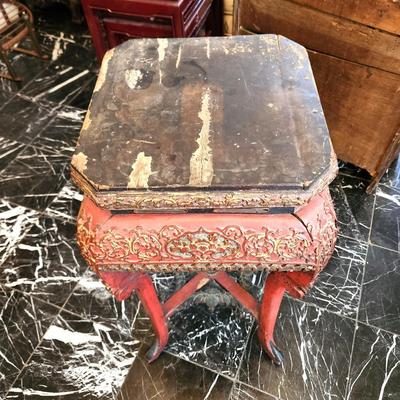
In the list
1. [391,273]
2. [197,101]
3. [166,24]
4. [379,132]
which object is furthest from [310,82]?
[391,273]

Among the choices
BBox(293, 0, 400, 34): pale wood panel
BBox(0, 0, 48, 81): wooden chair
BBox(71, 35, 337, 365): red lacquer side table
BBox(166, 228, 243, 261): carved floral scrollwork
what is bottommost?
BBox(0, 0, 48, 81): wooden chair


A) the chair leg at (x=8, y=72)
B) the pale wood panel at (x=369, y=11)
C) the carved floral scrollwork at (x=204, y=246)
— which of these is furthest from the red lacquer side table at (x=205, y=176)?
the chair leg at (x=8, y=72)

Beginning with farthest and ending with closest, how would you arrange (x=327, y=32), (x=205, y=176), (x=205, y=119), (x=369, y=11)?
(x=327, y=32), (x=369, y=11), (x=205, y=119), (x=205, y=176)

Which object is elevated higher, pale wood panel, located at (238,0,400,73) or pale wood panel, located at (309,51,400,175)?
pale wood panel, located at (238,0,400,73)

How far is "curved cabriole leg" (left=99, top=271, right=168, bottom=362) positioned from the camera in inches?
39.1

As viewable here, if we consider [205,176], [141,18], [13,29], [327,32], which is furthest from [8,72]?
[205,176]

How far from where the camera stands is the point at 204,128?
0.92 m

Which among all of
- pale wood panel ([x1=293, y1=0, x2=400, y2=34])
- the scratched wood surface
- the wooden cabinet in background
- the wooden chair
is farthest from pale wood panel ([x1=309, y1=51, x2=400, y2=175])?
the wooden chair

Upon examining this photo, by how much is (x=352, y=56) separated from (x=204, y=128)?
0.87 m

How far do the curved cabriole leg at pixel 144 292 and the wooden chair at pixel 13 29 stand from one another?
193 centimetres

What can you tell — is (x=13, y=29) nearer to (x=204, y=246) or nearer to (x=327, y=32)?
(x=327, y=32)

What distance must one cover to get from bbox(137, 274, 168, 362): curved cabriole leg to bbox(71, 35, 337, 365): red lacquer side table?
0.35 feet

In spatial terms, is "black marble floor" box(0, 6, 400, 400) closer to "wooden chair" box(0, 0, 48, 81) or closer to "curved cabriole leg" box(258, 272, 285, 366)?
"curved cabriole leg" box(258, 272, 285, 366)

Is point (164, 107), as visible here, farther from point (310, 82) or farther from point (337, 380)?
point (337, 380)
